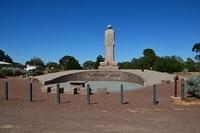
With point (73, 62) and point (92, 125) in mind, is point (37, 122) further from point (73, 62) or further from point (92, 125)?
point (73, 62)

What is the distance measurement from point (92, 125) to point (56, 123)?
108cm

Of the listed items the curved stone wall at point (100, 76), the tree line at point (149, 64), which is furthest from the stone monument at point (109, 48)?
the tree line at point (149, 64)

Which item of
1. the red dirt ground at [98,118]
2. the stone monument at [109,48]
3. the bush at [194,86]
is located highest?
the stone monument at [109,48]

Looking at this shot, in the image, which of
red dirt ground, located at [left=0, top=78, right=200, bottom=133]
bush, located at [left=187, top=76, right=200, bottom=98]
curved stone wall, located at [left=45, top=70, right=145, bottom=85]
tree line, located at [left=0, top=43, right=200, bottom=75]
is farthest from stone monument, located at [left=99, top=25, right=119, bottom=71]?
red dirt ground, located at [left=0, top=78, right=200, bottom=133]

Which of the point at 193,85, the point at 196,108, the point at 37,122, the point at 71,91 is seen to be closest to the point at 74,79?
the point at 71,91

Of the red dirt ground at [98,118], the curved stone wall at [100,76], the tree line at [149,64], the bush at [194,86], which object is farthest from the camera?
the tree line at [149,64]

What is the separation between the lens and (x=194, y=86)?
53.7 feet

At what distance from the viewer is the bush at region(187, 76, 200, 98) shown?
16016 millimetres

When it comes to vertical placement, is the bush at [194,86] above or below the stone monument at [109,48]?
below

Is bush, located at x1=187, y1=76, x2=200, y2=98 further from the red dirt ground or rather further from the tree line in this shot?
the tree line

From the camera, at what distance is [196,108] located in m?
13.0

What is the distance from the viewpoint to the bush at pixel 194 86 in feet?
52.5

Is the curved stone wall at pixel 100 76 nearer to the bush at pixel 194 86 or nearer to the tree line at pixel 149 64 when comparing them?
the tree line at pixel 149 64

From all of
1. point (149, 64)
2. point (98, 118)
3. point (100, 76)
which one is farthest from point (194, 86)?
point (149, 64)
